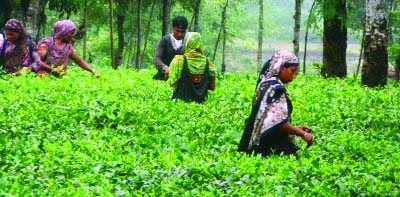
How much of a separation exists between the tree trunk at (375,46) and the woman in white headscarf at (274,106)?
8205 mm

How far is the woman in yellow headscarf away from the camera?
13.4 metres

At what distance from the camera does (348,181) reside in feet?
26.2

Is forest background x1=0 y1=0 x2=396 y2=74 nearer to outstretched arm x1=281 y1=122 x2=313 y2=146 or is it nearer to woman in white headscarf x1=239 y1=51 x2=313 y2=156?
woman in white headscarf x1=239 y1=51 x2=313 y2=156

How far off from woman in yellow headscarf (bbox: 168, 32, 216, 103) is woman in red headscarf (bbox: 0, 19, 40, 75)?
3219 millimetres

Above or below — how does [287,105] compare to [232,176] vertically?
above

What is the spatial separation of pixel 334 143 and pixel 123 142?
120 inches

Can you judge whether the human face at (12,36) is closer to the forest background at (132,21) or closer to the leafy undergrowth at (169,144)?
the leafy undergrowth at (169,144)

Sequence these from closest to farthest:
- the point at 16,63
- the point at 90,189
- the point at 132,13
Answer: the point at 90,189
the point at 16,63
the point at 132,13

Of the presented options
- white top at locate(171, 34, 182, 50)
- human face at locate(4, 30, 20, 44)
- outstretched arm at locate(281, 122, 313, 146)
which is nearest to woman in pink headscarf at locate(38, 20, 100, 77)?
human face at locate(4, 30, 20, 44)

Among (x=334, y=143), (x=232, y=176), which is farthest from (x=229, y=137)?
(x=232, y=176)

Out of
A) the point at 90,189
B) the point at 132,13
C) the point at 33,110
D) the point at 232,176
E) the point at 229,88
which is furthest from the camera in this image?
the point at 132,13

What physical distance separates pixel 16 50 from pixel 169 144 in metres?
6.02

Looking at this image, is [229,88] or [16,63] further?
[229,88]

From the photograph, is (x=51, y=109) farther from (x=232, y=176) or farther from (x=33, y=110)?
(x=232, y=176)
